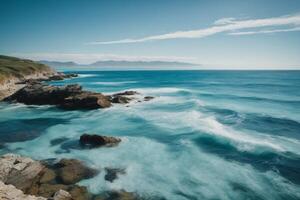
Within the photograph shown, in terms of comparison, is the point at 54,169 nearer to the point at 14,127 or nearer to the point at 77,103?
the point at 14,127

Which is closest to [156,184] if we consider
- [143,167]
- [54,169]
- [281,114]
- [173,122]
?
[143,167]

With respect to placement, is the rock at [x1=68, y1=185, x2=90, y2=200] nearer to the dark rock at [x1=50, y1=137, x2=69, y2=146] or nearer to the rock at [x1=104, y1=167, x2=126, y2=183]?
the rock at [x1=104, y1=167, x2=126, y2=183]

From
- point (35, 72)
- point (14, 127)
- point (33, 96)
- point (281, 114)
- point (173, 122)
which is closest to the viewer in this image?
point (14, 127)

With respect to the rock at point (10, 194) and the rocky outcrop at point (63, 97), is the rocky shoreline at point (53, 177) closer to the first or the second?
the rock at point (10, 194)

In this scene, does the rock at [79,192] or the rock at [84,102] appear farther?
the rock at [84,102]

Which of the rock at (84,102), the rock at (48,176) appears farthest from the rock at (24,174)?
the rock at (84,102)
